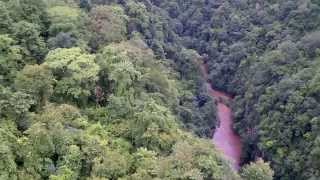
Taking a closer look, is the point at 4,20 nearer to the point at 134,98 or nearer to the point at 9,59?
the point at 9,59

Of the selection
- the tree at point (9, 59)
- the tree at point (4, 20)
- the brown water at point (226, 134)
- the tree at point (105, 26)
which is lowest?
the brown water at point (226, 134)

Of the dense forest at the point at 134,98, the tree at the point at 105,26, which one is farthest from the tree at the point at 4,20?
the tree at the point at 105,26

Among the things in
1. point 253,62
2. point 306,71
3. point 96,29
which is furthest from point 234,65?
point 96,29

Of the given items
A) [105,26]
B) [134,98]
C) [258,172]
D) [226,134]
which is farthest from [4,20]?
[226,134]

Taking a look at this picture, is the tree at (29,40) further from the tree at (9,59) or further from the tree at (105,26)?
the tree at (105,26)

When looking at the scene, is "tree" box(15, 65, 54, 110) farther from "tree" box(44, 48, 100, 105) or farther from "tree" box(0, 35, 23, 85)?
"tree" box(44, 48, 100, 105)

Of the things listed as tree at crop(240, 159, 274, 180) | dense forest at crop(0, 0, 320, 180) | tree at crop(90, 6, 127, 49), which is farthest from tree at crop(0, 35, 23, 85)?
tree at crop(240, 159, 274, 180)
